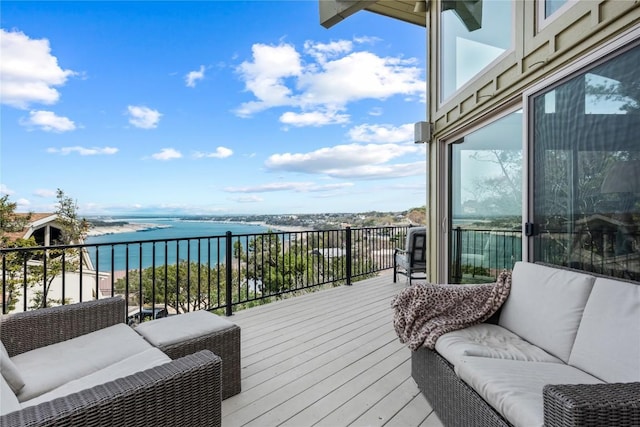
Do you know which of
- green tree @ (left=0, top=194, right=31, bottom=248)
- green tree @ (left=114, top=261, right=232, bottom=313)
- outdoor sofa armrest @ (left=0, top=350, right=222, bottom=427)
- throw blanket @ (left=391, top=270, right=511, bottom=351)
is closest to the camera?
outdoor sofa armrest @ (left=0, top=350, right=222, bottom=427)

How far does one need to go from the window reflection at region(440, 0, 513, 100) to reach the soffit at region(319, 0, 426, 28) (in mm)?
783

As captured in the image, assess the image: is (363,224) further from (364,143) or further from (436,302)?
(364,143)

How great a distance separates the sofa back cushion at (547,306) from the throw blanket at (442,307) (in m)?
0.10

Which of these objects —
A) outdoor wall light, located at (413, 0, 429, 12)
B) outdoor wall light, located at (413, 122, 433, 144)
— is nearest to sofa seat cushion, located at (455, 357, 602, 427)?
outdoor wall light, located at (413, 122, 433, 144)

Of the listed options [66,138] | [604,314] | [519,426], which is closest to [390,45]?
[604,314]

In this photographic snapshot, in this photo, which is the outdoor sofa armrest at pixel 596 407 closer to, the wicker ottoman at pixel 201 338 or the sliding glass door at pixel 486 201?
the wicker ottoman at pixel 201 338

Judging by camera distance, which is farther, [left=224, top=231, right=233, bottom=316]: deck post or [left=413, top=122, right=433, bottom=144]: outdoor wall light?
[left=413, top=122, right=433, bottom=144]: outdoor wall light

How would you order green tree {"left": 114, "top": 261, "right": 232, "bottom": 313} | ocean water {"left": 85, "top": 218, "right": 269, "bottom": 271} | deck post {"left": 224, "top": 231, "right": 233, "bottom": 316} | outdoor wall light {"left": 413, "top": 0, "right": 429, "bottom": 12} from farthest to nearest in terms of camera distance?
outdoor wall light {"left": 413, "top": 0, "right": 429, "bottom": 12}
deck post {"left": 224, "top": 231, "right": 233, "bottom": 316}
green tree {"left": 114, "top": 261, "right": 232, "bottom": 313}
ocean water {"left": 85, "top": 218, "right": 269, "bottom": 271}

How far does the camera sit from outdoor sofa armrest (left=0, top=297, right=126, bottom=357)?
165 centimetres

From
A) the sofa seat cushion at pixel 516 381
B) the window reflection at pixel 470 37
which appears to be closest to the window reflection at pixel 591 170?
the sofa seat cushion at pixel 516 381

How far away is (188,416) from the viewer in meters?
1.10

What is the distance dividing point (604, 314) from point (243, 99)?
1448 centimetres

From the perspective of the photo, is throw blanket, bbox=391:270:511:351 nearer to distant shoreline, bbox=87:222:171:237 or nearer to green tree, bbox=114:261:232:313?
green tree, bbox=114:261:232:313

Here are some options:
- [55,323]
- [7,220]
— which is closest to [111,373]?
[55,323]
